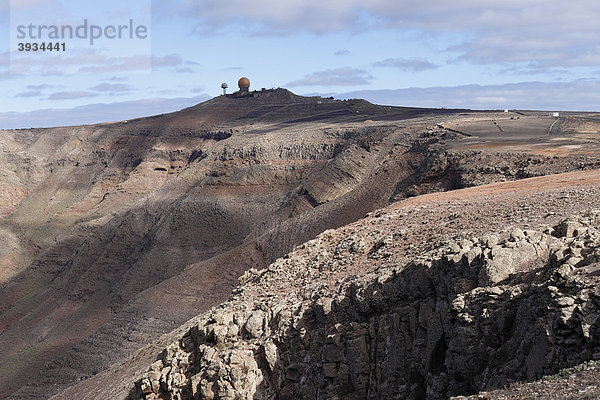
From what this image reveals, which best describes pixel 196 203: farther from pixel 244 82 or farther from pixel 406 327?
pixel 244 82

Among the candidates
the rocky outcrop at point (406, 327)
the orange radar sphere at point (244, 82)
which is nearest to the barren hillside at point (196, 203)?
the rocky outcrop at point (406, 327)

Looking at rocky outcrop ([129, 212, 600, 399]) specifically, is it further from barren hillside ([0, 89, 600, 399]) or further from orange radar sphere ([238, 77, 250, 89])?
orange radar sphere ([238, 77, 250, 89])

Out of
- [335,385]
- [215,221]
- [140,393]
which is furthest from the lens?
[215,221]

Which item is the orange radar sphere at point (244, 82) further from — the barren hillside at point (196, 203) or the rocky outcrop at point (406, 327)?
the rocky outcrop at point (406, 327)

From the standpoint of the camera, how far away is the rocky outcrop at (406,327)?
472 inches

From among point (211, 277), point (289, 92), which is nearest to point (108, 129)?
point (289, 92)

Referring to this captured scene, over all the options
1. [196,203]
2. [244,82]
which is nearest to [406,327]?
Answer: [196,203]

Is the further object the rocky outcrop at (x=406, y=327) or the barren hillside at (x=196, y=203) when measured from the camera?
the barren hillside at (x=196, y=203)

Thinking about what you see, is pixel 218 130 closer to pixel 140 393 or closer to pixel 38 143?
pixel 38 143

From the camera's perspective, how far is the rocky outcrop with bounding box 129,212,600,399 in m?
12.0

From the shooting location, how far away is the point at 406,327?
51.1 ft

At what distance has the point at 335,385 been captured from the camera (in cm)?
1669

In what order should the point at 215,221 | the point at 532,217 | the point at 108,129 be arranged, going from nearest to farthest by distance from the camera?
the point at 532,217 → the point at 215,221 → the point at 108,129

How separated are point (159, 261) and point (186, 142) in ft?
108
